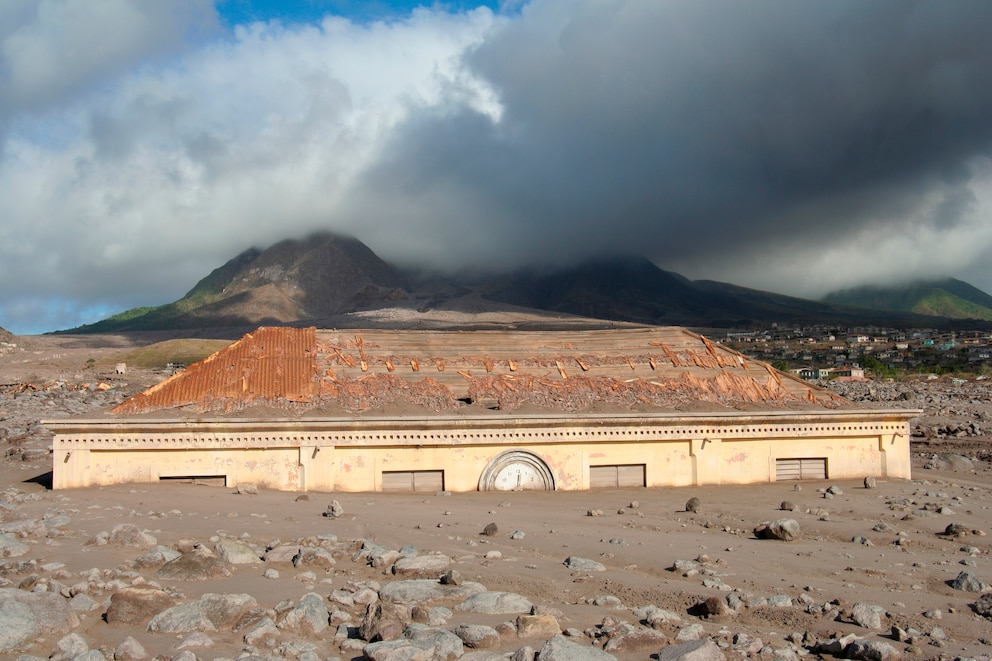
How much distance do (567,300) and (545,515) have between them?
500 feet

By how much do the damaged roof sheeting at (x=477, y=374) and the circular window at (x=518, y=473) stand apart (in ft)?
4.10

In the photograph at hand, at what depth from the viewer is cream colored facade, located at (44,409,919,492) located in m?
16.5

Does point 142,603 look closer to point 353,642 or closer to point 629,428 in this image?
point 353,642

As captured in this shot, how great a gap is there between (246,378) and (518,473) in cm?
645

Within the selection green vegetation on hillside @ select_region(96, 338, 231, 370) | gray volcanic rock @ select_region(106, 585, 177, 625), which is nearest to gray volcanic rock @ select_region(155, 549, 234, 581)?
gray volcanic rock @ select_region(106, 585, 177, 625)

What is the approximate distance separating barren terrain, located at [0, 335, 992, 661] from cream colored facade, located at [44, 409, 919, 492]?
22.8 inches

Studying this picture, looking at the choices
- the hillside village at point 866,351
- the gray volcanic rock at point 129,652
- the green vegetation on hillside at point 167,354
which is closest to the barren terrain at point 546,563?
the gray volcanic rock at point 129,652

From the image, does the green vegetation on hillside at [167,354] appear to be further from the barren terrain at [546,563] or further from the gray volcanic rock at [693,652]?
the gray volcanic rock at [693,652]

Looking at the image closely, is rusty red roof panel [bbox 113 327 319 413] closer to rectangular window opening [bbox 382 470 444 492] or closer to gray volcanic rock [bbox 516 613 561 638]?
rectangular window opening [bbox 382 470 444 492]

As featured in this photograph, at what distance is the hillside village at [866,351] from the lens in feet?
277

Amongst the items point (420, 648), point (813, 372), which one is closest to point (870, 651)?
point (420, 648)

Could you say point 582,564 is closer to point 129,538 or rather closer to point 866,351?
point 129,538

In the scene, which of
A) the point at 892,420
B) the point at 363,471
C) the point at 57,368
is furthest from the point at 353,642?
the point at 57,368

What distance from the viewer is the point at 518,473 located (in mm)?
18000
